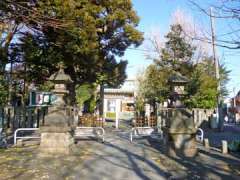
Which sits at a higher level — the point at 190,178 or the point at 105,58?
the point at 105,58

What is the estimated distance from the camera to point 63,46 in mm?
17297

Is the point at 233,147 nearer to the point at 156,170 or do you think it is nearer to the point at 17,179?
the point at 156,170

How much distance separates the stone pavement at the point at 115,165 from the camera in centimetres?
828

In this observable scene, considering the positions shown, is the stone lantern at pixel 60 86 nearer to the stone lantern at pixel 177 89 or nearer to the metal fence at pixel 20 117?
the stone lantern at pixel 177 89

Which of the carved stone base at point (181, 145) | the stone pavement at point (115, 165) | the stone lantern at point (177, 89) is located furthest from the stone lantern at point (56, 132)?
the stone lantern at point (177, 89)

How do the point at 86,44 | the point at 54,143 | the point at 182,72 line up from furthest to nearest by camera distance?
the point at 182,72
the point at 86,44
the point at 54,143

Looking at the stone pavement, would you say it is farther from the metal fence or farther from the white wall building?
the white wall building

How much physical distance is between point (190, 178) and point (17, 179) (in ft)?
12.4

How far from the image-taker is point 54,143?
12.0m

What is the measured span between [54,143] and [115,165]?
3.25 metres

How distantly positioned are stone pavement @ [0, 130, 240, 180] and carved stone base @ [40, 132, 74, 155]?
354 millimetres

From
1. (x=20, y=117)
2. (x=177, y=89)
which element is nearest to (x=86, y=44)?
(x=177, y=89)

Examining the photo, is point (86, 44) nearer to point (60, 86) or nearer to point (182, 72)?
point (60, 86)

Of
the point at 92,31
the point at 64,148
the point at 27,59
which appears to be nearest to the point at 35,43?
the point at 27,59
